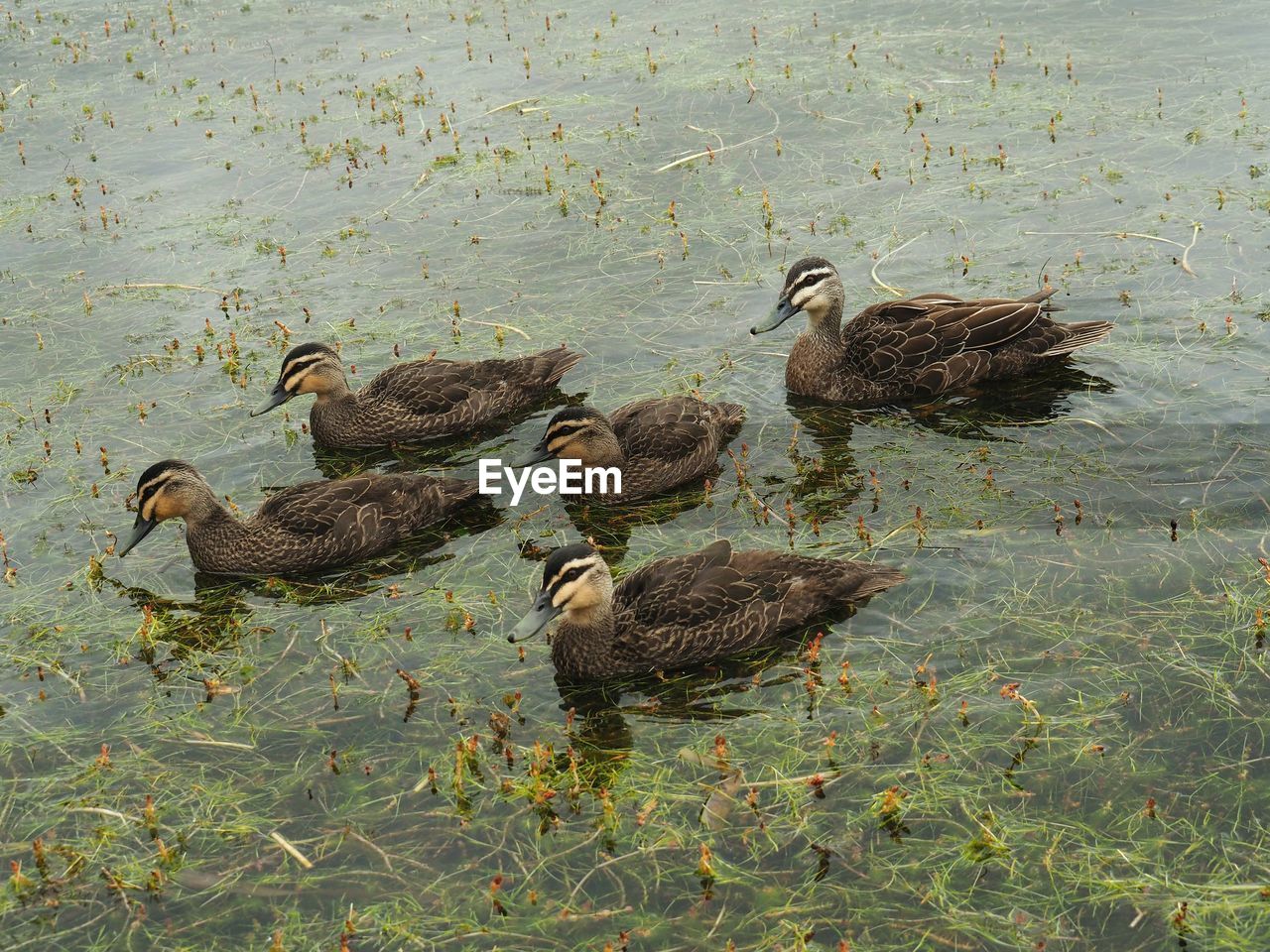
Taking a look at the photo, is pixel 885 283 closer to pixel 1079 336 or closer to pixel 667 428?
pixel 1079 336

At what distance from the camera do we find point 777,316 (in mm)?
13352

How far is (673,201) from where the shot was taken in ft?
54.3

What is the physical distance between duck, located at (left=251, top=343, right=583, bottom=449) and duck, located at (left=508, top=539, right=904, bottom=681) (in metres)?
3.69

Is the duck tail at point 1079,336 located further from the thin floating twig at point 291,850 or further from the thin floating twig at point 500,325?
the thin floating twig at point 291,850

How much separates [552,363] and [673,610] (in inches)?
173

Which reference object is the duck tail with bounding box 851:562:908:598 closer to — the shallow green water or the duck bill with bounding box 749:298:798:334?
the shallow green water

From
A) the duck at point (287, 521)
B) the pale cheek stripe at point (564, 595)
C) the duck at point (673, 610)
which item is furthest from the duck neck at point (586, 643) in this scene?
the duck at point (287, 521)

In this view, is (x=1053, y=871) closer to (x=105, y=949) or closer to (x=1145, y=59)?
(x=105, y=949)

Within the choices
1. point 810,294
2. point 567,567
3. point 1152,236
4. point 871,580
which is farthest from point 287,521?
point 1152,236

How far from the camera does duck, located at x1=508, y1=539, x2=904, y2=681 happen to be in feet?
30.8

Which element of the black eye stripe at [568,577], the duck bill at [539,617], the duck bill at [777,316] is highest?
the duck bill at [777,316]

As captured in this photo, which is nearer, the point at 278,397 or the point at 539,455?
the point at 539,455

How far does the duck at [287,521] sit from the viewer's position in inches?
437

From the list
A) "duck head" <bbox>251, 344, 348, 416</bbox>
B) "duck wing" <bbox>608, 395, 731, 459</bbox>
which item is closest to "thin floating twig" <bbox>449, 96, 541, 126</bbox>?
"duck head" <bbox>251, 344, 348, 416</bbox>
